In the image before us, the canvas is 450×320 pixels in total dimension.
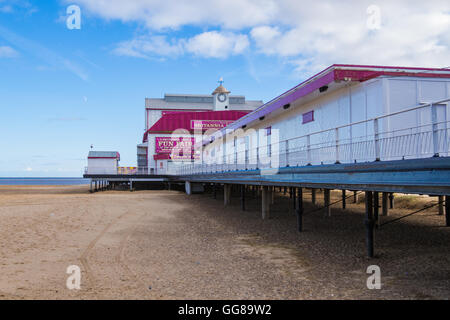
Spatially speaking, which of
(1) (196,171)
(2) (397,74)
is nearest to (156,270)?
(2) (397,74)

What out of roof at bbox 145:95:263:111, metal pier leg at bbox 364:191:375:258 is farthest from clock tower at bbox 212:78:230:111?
metal pier leg at bbox 364:191:375:258

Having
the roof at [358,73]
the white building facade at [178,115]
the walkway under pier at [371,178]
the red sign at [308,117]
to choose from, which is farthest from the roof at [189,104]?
the roof at [358,73]

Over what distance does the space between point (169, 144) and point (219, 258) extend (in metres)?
36.4

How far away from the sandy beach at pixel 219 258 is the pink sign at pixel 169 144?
28901 mm

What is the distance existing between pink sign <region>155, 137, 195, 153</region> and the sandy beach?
1138 inches

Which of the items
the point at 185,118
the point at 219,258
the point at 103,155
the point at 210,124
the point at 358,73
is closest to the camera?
the point at 219,258

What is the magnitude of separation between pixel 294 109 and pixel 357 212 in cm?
607

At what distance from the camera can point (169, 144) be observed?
45312 millimetres

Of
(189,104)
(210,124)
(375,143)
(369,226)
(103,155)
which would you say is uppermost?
(189,104)

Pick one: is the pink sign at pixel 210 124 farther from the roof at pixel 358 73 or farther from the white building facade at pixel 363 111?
the roof at pixel 358 73

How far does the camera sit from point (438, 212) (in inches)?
674

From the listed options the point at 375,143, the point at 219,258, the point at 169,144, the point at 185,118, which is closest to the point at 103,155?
the point at 169,144

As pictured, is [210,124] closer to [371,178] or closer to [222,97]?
[222,97]

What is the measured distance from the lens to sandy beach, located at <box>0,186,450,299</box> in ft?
23.1
